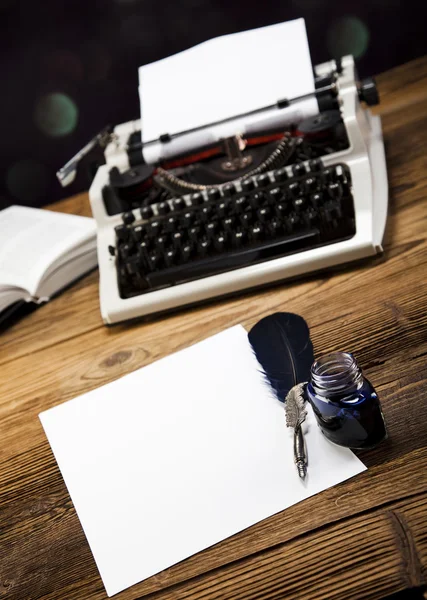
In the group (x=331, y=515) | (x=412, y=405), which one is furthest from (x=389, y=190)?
(x=331, y=515)

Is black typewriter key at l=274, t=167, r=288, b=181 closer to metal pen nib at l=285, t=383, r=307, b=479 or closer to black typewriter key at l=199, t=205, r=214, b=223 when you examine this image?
black typewriter key at l=199, t=205, r=214, b=223

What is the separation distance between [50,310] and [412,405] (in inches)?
31.3

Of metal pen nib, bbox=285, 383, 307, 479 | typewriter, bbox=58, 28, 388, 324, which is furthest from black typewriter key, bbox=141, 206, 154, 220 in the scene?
metal pen nib, bbox=285, 383, 307, 479

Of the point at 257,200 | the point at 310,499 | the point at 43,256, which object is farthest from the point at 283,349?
the point at 43,256

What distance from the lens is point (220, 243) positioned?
132 cm

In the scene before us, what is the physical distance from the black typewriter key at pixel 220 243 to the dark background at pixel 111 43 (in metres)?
0.82

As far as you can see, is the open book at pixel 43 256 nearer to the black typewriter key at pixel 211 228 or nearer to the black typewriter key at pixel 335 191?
the black typewriter key at pixel 211 228

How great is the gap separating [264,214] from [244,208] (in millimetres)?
58

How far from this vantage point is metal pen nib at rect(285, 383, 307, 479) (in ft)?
2.92

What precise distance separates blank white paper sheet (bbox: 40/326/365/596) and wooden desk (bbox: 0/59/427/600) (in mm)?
22

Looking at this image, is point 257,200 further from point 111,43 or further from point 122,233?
point 111,43

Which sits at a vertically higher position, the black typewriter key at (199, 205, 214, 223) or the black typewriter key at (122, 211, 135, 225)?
the black typewriter key at (199, 205, 214, 223)

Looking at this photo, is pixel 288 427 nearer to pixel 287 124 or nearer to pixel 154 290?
pixel 154 290

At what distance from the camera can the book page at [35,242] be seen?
1.46m
